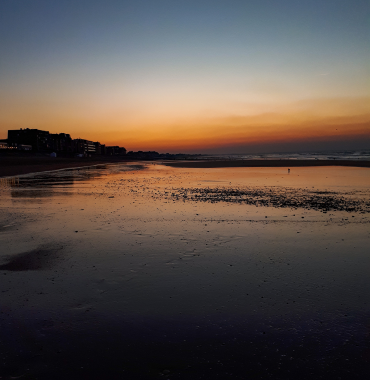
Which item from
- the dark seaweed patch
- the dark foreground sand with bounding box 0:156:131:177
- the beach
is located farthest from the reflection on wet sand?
the dark foreground sand with bounding box 0:156:131:177

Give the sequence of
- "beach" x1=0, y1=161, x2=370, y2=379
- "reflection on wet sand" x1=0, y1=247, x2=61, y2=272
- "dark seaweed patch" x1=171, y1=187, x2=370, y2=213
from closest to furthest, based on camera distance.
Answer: "beach" x1=0, y1=161, x2=370, y2=379, "reflection on wet sand" x1=0, y1=247, x2=61, y2=272, "dark seaweed patch" x1=171, y1=187, x2=370, y2=213

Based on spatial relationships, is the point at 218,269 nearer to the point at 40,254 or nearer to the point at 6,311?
the point at 6,311

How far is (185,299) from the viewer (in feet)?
19.4

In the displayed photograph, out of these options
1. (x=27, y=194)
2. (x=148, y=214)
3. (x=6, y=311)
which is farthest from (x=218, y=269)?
(x=27, y=194)

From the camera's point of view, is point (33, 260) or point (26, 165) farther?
point (26, 165)

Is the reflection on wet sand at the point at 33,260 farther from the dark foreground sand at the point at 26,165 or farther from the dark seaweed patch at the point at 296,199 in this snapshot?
the dark foreground sand at the point at 26,165

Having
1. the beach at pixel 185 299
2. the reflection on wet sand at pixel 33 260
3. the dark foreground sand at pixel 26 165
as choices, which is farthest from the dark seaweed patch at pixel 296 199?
the dark foreground sand at pixel 26 165

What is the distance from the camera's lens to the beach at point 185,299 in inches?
163

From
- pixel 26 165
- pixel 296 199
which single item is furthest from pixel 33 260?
pixel 26 165

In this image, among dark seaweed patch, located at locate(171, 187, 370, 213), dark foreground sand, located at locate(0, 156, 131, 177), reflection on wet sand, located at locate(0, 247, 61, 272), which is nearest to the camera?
reflection on wet sand, located at locate(0, 247, 61, 272)

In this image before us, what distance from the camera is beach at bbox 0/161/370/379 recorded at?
4.14 m

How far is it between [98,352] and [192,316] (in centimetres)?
167

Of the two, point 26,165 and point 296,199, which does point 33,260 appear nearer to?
point 296,199

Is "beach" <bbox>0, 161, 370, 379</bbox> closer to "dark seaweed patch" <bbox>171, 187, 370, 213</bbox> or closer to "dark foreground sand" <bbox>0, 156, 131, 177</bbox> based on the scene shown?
"dark seaweed patch" <bbox>171, 187, 370, 213</bbox>
